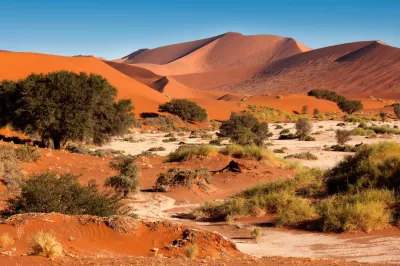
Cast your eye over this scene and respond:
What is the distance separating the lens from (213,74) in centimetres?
15238

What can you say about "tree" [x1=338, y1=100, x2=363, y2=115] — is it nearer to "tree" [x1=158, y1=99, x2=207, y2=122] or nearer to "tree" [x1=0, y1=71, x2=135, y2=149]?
"tree" [x1=158, y1=99, x2=207, y2=122]

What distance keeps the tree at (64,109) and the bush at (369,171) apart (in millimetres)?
14611

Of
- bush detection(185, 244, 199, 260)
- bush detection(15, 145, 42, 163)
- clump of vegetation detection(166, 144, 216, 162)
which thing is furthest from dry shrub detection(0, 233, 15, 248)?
clump of vegetation detection(166, 144, 216, 162)

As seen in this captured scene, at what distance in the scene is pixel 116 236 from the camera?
840 centimetres

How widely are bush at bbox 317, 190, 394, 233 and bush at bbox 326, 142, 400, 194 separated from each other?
34.2 inches

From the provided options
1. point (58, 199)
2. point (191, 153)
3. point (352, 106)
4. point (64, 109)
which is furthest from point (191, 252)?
point (352, 106)

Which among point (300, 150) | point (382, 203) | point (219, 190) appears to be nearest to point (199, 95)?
point (300, 150)

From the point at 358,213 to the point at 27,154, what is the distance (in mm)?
13425

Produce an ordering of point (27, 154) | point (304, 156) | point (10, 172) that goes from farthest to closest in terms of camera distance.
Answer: point (304, 156) < point (27, 154) < point (10, 172)

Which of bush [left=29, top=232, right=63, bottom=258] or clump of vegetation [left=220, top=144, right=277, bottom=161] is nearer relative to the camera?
bush [left=29, top=232, right=63, bottom=258]

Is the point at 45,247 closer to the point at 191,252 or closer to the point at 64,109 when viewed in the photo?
the point at 191,252

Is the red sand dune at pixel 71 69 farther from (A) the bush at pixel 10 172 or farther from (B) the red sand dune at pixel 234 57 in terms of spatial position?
(B) the red sand dune at pixel 234 57

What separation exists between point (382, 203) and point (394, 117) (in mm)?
55230

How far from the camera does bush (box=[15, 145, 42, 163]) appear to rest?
18234 millimetres
